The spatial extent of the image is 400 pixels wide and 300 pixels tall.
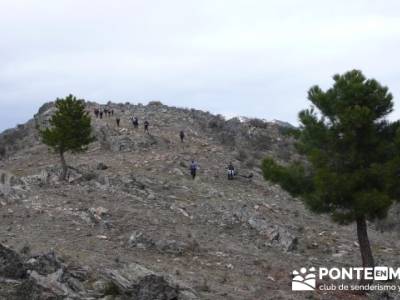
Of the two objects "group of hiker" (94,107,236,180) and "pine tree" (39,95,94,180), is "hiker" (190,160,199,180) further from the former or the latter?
"pine tree" (39,95,94,180)

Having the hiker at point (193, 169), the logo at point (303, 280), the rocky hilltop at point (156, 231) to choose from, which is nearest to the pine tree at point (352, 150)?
the logo at point (303, 280)

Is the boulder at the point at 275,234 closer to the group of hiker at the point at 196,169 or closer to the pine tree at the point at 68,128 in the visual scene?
the group of hiker at the point at 196,169

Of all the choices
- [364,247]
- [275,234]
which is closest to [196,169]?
[275,234]

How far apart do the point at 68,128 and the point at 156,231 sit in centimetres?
1619

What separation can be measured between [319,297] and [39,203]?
14.5m

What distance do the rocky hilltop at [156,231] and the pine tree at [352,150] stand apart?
2990mm

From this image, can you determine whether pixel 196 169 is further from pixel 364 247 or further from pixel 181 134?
pixel 364 247

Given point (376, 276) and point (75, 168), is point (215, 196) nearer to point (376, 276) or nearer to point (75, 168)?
point (75, 168)

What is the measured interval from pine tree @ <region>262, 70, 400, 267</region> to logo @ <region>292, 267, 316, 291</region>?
202 cm

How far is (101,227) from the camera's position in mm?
23922

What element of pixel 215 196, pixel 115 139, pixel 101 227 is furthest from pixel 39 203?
pixel 115 139

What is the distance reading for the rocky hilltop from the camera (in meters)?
15.7

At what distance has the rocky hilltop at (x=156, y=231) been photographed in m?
15.7

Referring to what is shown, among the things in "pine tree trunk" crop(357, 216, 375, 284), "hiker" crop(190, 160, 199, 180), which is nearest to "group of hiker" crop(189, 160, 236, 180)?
"hiker" crop(190, 160, 199, 180)
